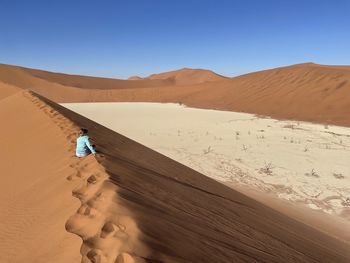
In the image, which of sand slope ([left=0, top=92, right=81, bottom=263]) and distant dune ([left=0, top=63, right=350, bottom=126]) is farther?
distant dune ([left=0, top=63, right=350, bottom=126])

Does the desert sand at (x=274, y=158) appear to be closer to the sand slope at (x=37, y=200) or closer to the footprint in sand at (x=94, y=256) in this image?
the sand slope at (x=37, y=200)

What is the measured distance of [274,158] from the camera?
12.4m

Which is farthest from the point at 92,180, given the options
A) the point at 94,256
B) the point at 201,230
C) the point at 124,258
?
the point at 124,258

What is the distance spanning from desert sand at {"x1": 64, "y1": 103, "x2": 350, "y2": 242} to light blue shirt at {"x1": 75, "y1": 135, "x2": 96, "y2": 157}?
4068mm

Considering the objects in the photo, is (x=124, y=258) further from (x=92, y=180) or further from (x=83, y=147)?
(x=83, y=147)

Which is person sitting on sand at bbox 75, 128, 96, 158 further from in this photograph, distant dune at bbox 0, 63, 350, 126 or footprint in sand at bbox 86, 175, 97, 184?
distant dune at bbox 0, 63, 350, 126

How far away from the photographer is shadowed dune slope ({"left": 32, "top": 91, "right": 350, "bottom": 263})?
8.76 feet

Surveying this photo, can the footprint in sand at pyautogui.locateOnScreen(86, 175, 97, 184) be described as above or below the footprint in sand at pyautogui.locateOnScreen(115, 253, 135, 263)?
below

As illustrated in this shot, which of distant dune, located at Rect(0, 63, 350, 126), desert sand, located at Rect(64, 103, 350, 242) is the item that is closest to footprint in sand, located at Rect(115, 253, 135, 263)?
desert sand, located at Rect(64, 103, 350, 242)

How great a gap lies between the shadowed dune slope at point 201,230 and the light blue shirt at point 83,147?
9.7 inches

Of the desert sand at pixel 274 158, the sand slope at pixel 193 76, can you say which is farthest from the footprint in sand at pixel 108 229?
the sand slope at pixel 193 76

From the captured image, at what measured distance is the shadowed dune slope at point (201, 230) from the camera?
267 cm

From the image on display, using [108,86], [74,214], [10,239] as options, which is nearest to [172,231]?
[74,214]

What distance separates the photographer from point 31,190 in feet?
15.2
